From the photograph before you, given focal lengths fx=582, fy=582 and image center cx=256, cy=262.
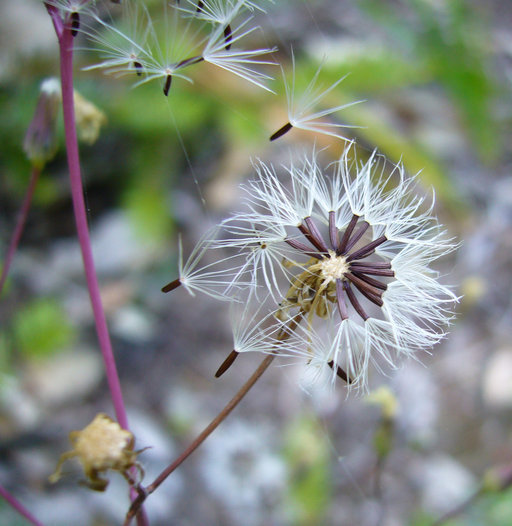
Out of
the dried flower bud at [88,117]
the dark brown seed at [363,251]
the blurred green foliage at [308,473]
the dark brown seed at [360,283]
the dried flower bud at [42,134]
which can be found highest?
the dried flower bud at [88,117]

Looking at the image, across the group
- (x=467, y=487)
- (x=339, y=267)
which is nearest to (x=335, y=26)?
(x=467, y=487)

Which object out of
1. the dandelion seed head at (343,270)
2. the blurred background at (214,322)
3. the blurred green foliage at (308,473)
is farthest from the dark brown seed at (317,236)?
the blurred green foliage at (308,473)

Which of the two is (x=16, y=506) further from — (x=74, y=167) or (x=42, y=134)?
(x=42, y=134)

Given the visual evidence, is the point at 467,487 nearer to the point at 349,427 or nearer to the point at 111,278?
the point at 349,427

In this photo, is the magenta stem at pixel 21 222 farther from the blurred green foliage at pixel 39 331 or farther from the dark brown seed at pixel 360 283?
the blurred green foliage at pixel 39 331

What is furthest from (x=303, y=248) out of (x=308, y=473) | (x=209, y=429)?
(x=308, y=473)
